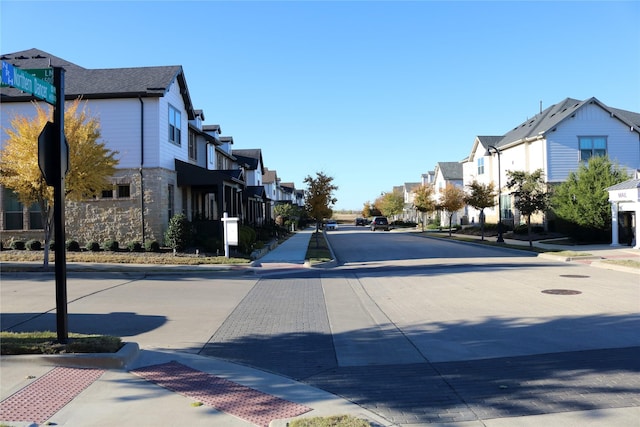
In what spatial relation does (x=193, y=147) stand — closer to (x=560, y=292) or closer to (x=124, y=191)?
(x=124, y=191)

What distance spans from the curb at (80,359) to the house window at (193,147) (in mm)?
22765

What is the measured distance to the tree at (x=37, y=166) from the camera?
52.3 feet

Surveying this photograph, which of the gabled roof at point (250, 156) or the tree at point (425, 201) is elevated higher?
the gabled roof at point (250, 156)

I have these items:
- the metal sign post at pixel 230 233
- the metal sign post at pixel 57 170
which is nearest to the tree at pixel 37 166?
the metal sign post at pixel 230 233

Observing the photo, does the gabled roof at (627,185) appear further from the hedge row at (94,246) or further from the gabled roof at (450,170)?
the gabled roof at (450,170)

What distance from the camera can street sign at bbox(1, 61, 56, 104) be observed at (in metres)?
5.70

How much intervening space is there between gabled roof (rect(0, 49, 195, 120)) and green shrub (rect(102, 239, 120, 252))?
21.1 ft

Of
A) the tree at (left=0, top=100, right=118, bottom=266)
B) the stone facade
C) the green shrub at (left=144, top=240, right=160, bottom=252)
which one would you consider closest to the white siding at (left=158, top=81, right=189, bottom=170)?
the stone facade

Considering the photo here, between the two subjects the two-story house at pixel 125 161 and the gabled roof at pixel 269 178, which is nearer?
the two-story house at pixel 125 161

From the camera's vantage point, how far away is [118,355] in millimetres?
6082

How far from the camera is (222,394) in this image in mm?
5172

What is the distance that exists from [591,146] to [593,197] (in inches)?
335

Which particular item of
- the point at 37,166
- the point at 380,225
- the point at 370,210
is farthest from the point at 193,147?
the point at 370,210

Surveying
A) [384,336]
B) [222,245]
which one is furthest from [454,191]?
[384,336]
